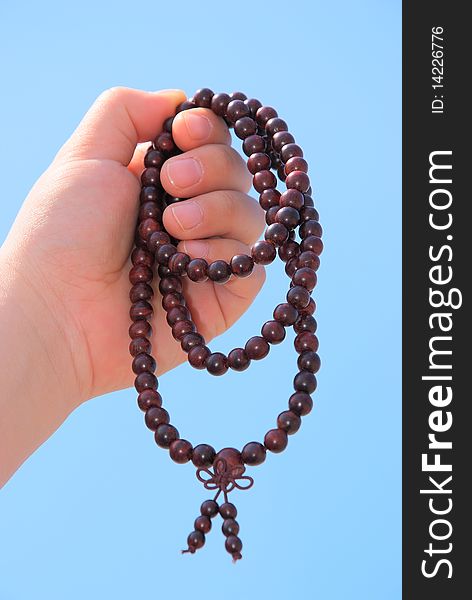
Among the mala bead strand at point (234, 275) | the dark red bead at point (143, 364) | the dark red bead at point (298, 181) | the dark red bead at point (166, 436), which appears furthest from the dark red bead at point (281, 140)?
the dark red bead at point (166, 436)

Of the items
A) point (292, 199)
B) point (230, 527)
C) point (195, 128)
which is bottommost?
point (230, 527)

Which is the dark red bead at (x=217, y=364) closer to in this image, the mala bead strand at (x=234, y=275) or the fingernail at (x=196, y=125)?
the mala bead strand at (x=234, y=275)

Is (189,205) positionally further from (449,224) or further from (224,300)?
(449,224)

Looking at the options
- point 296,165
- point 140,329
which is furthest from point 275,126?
point 140,329

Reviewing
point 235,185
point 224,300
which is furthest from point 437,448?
point 235,185

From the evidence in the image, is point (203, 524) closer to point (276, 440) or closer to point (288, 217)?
point (276, 440)

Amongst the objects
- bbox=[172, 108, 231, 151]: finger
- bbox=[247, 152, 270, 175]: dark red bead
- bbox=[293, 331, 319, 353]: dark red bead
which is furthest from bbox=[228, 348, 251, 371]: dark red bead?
bbox=[172, 108, 231, 151]: finger

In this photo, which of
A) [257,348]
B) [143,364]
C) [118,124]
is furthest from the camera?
[118,124]
